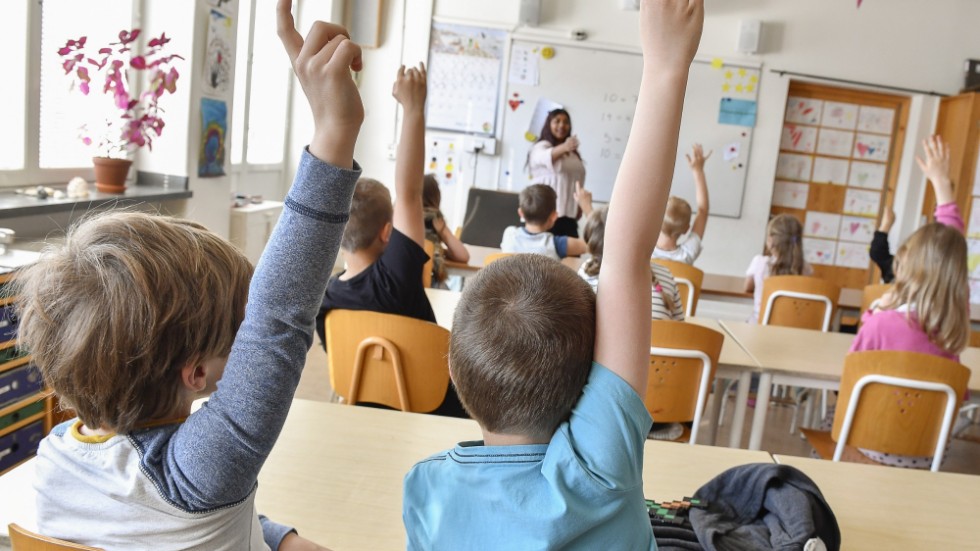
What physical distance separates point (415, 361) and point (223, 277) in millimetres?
1126

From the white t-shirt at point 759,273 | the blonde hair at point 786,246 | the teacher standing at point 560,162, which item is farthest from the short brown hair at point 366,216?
the teacher standing at point 560,162

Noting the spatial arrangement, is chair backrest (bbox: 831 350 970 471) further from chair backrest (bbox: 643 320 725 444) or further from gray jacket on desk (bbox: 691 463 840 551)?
gray jacket on desk (bbox: 691 463 840 551)

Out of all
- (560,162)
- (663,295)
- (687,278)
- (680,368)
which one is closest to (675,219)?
Result: (687,278)

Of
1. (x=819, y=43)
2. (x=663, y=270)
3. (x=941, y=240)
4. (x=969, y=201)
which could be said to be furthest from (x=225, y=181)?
(x=969, y=201)

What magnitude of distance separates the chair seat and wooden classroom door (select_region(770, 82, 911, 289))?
4.97m

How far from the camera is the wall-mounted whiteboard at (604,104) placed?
6.70 m

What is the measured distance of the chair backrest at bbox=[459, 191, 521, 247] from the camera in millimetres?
4328

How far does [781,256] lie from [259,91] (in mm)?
4013

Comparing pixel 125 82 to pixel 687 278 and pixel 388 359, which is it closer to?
pixel 388 359

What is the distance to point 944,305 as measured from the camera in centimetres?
237

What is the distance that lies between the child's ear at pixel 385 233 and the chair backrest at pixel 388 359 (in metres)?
0.32

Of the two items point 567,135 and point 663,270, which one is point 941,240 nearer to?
point 663,270

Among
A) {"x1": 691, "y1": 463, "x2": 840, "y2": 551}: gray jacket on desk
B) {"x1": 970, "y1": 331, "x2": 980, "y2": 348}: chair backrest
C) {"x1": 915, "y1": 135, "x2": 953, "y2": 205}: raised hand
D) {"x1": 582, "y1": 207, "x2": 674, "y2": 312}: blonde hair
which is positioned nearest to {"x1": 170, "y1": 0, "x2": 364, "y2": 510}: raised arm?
{"x1": 691, "y1": 463, "x2": 840, "y2": 551}: gray jacket on desk

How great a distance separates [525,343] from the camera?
77 centimetres
